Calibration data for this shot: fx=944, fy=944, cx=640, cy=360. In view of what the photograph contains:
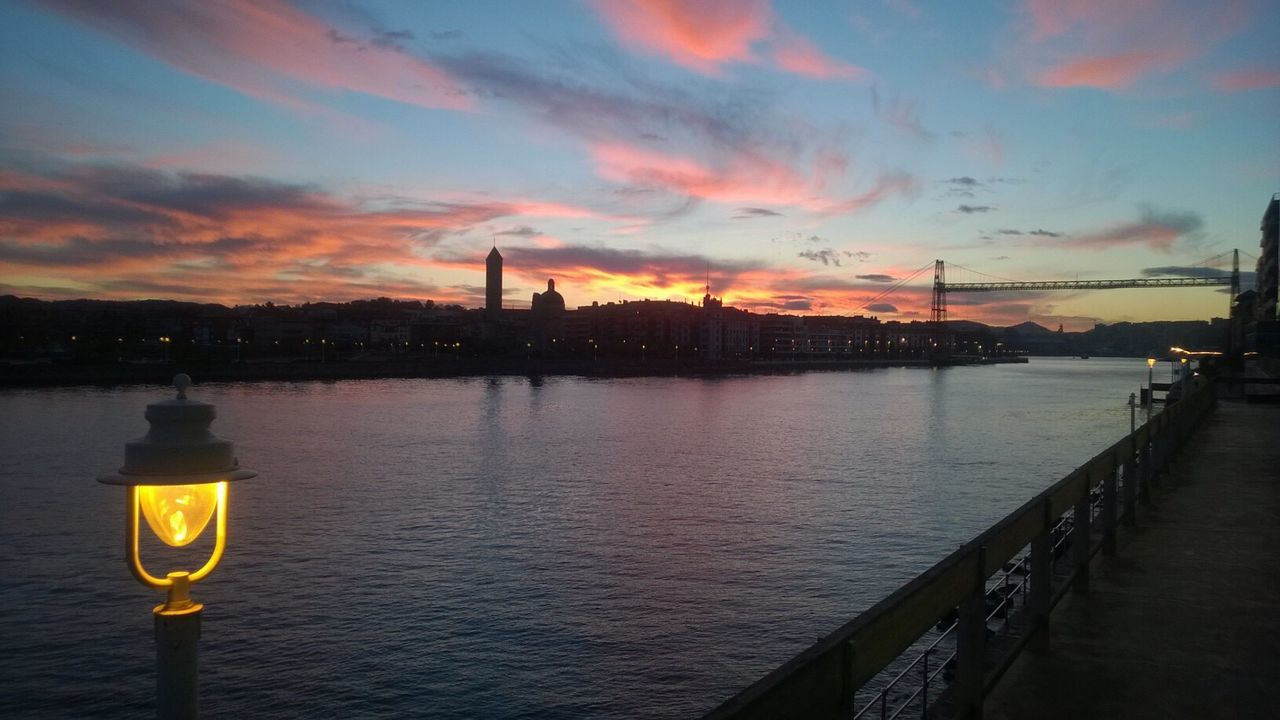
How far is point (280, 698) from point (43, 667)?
386 centimetres

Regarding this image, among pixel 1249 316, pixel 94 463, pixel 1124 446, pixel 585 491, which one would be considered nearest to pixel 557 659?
pixel 1124 446

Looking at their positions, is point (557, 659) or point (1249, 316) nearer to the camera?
point (557, 659)

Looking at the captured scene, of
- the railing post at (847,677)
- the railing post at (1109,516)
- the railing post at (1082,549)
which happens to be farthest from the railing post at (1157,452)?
the railing post at (847,677)

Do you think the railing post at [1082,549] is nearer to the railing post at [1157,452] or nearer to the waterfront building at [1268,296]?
the railing post at [1157,452]

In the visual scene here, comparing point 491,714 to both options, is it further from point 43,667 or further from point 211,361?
point 211,361

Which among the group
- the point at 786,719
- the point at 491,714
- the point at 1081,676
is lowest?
the point at 491,714

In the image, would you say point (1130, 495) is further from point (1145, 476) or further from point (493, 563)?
point (493, 563)

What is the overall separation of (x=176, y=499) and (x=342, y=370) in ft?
354

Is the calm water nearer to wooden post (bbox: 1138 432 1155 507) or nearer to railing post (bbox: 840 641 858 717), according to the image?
wooden post (bbox: 1138 432 1155 507)

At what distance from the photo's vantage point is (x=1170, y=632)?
6449 mm

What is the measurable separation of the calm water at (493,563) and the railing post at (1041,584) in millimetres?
6598

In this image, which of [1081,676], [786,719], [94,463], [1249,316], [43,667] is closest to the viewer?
[786,719]

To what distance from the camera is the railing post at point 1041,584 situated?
6070 millimetres

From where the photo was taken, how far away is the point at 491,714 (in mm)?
11930
